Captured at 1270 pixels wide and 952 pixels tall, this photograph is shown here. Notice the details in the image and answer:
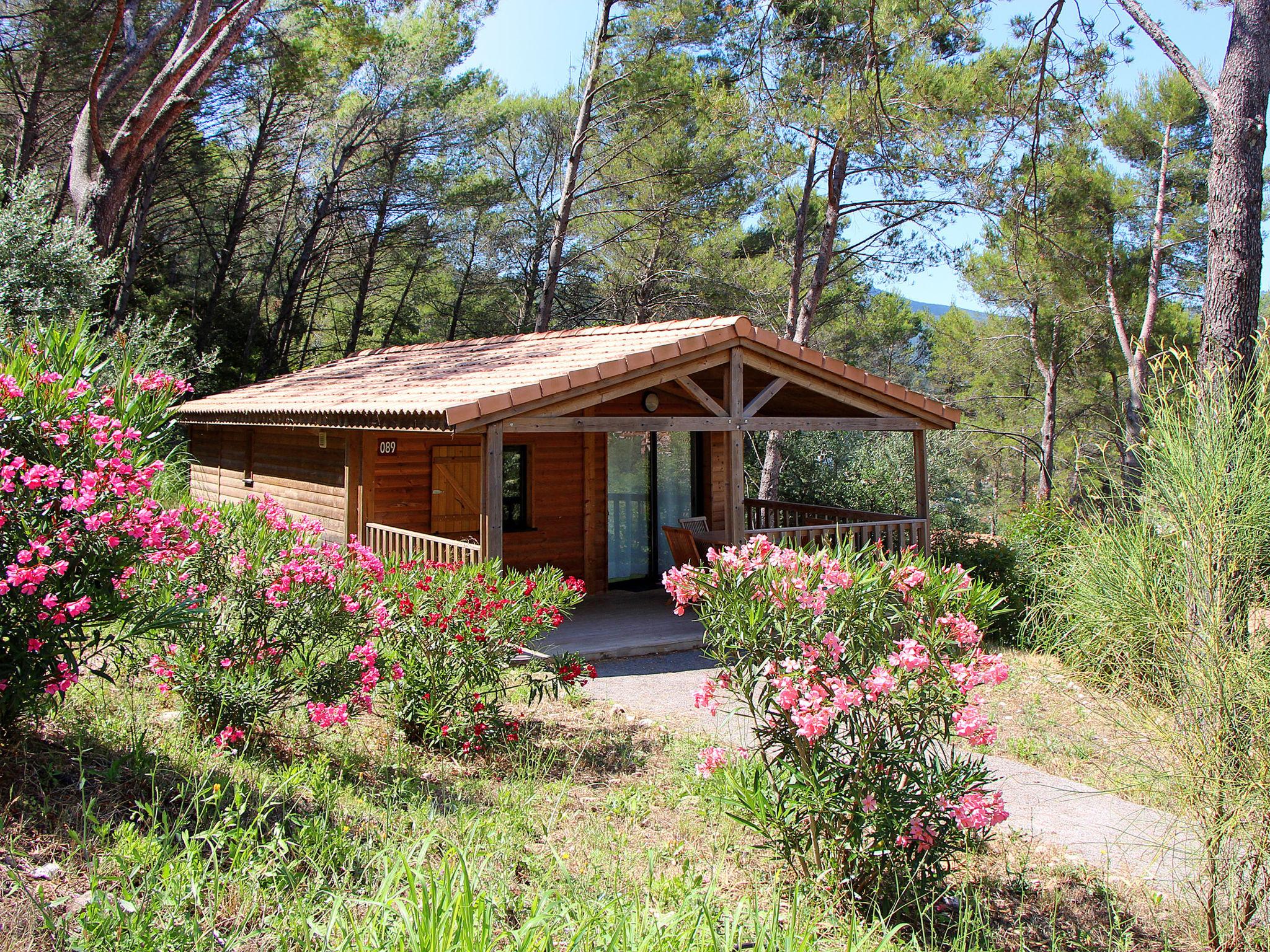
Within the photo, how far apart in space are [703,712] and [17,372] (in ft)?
15.7

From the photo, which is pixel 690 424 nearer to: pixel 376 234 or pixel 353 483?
pixel 353 483

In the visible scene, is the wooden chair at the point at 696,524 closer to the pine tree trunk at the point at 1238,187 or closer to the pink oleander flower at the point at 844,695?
the pine tree trunk at the point at 1238,187

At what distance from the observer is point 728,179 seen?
19.5 m

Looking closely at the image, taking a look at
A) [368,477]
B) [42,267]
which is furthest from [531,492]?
[42,267]

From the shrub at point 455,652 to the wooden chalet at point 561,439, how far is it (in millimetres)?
2448

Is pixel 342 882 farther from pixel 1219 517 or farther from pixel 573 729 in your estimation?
pixel 1219 517

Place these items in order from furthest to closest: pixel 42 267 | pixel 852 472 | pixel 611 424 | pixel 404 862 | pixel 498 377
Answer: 1. pixel 852 472
2. pixel 42 267
3. pixel 498 377
4. pixel 611 424
5. pixel 404 862

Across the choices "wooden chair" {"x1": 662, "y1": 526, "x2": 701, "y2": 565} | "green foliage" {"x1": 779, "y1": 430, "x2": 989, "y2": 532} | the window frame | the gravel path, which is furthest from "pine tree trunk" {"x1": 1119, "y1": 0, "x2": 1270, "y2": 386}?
"green foliage" {"x1": 779, "y1": 430, "x2": 989, "y2": 532}

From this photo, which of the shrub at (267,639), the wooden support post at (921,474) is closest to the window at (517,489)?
the wooden support post at (921,474)

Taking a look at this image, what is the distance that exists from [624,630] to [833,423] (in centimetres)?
340

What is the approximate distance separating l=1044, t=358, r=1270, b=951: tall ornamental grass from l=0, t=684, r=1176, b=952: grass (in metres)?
0.47

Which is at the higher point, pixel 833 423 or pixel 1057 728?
pixel 833 423

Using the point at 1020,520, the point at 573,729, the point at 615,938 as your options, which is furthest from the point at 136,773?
the point at 1020,520

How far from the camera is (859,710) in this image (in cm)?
357
